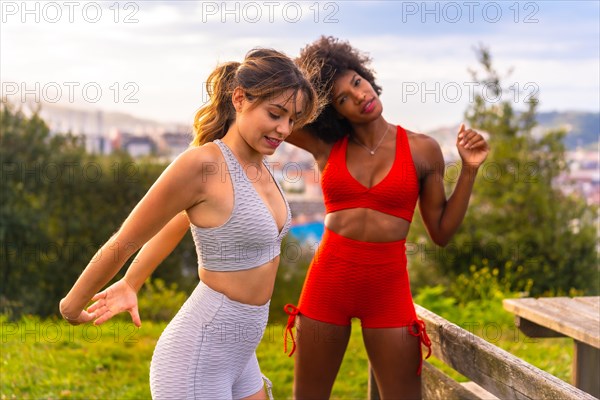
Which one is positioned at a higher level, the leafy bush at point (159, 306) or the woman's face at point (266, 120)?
the woman's face at point (266, 120)

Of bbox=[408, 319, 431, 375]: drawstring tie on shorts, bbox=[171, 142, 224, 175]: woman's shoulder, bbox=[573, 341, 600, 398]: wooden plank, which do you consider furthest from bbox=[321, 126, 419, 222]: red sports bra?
bbox=[573, 341, 600, 398]: wooden plank

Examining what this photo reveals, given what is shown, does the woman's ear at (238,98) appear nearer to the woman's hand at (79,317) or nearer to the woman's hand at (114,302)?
the woman's hand at (114,302)

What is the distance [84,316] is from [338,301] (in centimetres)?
111

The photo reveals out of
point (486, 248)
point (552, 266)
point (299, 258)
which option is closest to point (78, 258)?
point (299, 258)

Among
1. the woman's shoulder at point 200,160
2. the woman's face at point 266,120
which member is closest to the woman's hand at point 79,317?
the woman's shoulder at point 200,160

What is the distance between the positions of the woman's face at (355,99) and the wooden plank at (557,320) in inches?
51.9

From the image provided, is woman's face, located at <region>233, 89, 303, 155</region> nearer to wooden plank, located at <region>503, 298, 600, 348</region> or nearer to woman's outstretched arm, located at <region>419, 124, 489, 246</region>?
woman's outstretched arm, located at <region>419, 124, 489, 246</region>

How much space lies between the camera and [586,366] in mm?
3902

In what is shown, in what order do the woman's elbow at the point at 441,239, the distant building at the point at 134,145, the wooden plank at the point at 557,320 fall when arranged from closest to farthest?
the woman's elbow at the point at 441,239 < the wooden plank at the point at 557,320 < the distant building at the point at 134,145

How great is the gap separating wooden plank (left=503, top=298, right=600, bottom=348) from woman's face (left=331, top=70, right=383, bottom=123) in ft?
4.33

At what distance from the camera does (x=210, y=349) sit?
2.16 metres

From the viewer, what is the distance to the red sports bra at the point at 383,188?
2.93 meters

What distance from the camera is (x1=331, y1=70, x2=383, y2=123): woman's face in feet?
9.71

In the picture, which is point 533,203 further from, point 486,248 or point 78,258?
point 78,258
